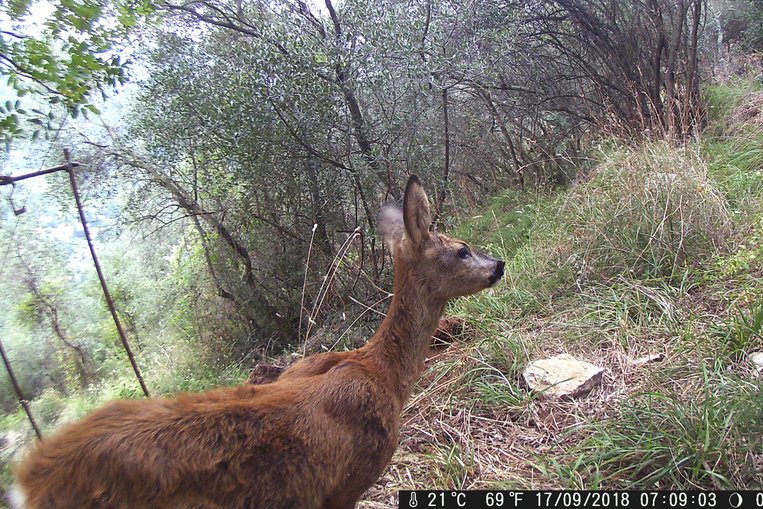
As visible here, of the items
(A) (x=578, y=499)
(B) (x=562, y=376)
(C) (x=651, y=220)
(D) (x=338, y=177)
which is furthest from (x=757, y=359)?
(D) (x=338, y=177)

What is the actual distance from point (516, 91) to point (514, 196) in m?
1.78

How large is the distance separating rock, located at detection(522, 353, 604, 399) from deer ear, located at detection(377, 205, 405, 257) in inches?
55.1

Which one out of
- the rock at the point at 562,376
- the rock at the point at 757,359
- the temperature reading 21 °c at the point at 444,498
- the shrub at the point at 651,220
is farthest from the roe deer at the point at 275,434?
the shrub at the point at 651,220

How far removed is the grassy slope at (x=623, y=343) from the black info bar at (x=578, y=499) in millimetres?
54

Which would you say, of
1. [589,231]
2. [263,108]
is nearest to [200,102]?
[263,108]

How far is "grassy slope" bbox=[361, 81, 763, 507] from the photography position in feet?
8.58

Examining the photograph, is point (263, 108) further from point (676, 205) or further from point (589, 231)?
point (676, 205)

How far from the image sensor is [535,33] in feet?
26.3

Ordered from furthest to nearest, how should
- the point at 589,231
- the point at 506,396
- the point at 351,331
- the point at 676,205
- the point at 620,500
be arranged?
the point at 351,331
the point at 589,231
the point at 676,205
the point at 506,396
the point at 620,500

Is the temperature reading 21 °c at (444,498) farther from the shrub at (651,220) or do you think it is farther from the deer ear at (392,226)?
the shrub at (651,220)

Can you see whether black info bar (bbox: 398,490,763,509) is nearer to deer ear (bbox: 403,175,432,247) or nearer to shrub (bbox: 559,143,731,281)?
deer ear (bbox: 403,175,432,247)

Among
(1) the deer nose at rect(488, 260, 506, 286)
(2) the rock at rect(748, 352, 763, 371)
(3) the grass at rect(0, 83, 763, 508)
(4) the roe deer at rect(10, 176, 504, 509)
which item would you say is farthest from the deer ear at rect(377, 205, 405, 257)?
(2) the rock at rect(748, 352, 763, 371)

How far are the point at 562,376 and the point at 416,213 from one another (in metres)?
1.62

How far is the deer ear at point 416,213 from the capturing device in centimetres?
260
